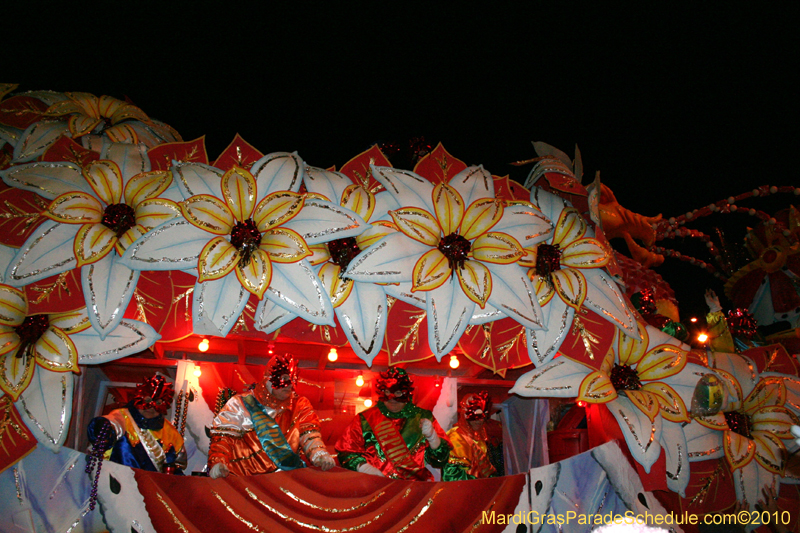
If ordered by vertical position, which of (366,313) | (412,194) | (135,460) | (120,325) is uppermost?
(412,194)

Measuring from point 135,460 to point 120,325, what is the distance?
0.67 m

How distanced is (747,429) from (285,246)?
75.8 inches

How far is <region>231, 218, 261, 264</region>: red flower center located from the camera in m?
1.57

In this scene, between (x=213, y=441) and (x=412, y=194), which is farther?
(x=213, y=441)

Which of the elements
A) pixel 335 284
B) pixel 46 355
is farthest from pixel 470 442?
pixel 46 355

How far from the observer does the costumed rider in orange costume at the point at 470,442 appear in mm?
2404

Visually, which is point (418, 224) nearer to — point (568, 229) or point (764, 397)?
point (568, 229)

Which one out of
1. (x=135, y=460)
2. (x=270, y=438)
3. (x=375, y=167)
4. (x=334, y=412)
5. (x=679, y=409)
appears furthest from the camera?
(x=334, y=412)

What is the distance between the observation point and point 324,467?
6.07ft

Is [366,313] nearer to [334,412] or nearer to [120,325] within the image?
[120,325]

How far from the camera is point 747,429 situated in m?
2.12

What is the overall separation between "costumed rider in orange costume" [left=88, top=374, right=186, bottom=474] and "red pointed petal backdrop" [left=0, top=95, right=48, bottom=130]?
40.3 inches

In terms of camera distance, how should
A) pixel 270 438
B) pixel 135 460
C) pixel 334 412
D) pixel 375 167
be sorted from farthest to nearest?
pixel 334 412 → pixel 270 438 → pixel 135 460 → pixel 375 167

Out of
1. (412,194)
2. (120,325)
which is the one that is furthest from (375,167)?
(120,325)
